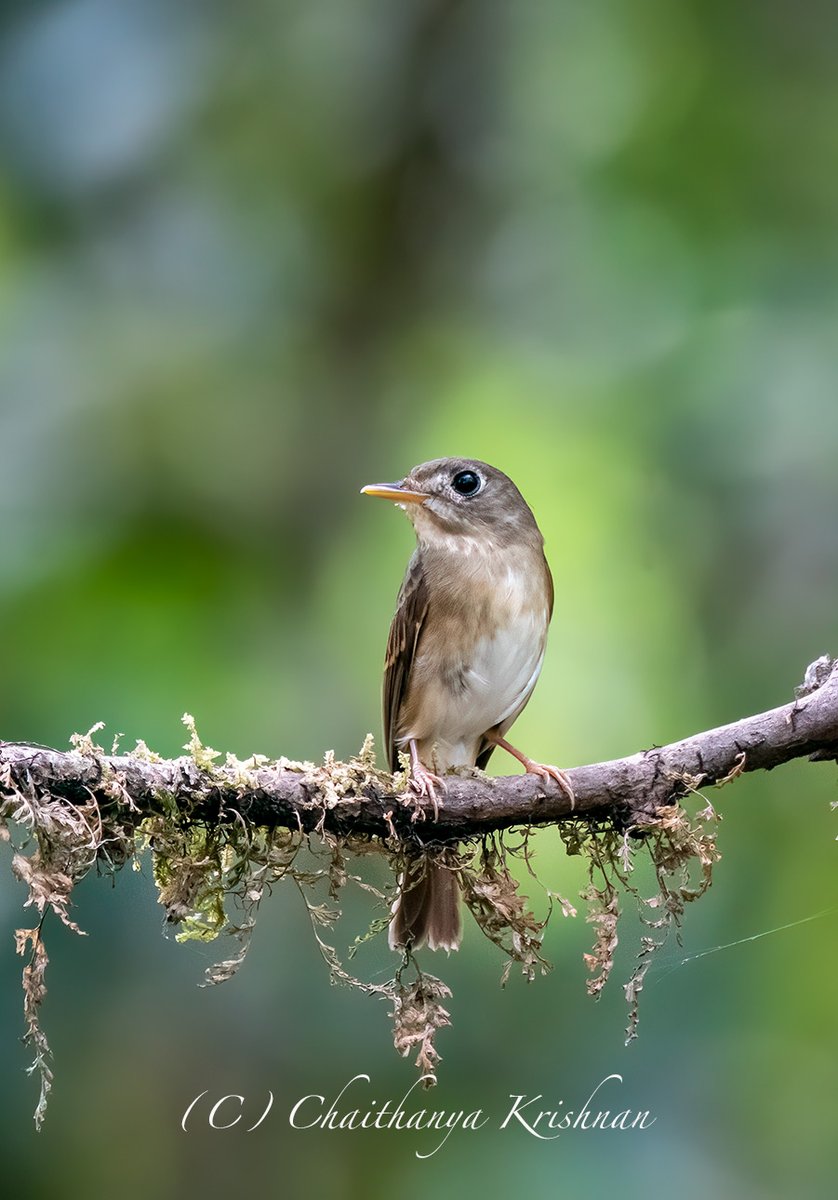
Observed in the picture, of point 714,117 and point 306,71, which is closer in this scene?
point 714,117

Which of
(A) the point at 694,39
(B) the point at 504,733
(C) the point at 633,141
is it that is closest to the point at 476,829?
(B) the point at 504,733

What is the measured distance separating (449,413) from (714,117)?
49.7 inches

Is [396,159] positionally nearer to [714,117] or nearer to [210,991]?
[714,117]

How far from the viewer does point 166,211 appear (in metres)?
4.13

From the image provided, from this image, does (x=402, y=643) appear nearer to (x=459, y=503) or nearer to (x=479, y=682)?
(x=479, y=682)

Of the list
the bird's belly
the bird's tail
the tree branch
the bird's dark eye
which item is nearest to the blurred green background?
the bird's tail

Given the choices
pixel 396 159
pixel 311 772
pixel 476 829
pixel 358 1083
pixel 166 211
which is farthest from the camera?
pixel 396 159

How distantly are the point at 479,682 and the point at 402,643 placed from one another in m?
0.22

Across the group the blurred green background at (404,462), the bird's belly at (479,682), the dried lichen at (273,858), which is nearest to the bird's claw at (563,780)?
the dried lichen at (273,858)

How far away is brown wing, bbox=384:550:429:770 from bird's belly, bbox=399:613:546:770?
0.03m

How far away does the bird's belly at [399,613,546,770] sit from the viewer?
9.98 ft

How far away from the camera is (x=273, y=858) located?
226 cm

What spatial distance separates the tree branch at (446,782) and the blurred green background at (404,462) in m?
0.49

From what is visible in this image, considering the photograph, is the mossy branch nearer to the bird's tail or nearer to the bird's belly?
the bird's tail
